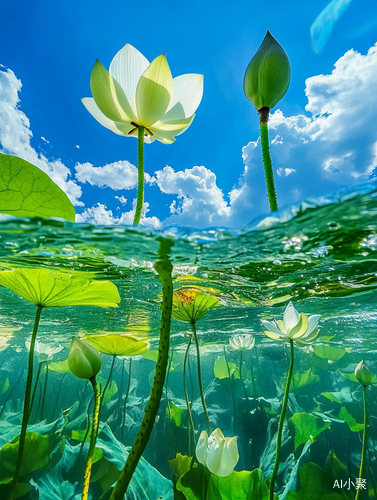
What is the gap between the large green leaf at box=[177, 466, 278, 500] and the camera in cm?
250

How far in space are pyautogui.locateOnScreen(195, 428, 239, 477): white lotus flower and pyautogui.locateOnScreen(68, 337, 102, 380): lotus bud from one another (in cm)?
173

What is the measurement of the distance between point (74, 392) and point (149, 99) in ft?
39.2

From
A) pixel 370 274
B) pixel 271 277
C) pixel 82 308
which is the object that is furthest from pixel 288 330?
pixel 82 308

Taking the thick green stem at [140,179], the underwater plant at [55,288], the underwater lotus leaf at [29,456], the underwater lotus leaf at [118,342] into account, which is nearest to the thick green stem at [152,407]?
the thick green stem at [140,179]

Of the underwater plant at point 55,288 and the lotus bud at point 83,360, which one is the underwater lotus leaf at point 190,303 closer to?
the underwater plant at point 55,288

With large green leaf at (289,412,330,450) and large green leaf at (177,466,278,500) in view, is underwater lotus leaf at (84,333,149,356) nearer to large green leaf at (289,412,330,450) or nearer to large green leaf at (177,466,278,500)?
large green leaf at (177,466,278,500)

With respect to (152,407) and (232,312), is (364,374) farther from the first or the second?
(152,407)

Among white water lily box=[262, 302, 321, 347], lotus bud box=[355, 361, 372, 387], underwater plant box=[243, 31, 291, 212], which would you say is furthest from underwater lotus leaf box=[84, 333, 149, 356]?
lotus bud box=[355, 361, 372, 387]

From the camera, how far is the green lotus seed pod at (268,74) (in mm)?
732

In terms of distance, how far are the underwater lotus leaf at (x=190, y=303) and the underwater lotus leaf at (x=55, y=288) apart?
1140 millimetres

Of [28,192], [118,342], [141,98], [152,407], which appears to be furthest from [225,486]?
[141,98]

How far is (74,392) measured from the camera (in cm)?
1030

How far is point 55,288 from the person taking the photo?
1.63m

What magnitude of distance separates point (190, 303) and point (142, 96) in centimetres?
225
